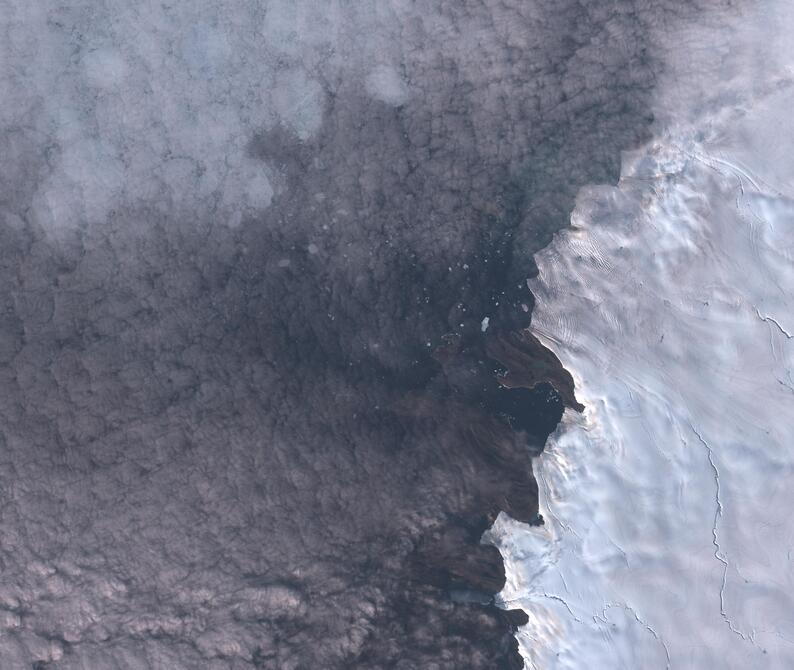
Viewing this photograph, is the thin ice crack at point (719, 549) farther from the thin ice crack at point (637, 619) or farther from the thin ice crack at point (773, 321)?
the thin ice crack at point (773, 321)

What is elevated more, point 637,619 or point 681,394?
point 681,394

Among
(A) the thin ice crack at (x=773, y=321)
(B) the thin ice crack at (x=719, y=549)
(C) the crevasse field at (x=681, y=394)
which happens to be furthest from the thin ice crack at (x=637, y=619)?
(A) the thin ice crack at (x=773, y=321)

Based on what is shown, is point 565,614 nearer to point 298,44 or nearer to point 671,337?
point 671,337

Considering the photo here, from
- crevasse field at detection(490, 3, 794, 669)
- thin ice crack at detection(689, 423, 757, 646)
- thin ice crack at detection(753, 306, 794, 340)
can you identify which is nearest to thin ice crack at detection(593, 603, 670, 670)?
crevasse field at detection(490, 3, 794, 669)

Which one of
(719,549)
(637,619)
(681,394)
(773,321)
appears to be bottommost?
(637,619)

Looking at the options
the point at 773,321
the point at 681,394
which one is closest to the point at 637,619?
the point at 681,394

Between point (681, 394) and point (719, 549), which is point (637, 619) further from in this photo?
point (681, 394)

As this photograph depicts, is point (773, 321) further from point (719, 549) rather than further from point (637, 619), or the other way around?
point (637, 619)

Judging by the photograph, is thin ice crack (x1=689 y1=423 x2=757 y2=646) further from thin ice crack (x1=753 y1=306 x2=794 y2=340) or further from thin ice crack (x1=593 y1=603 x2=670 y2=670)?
thin ice crack (x1=753 y1=306 x2=794 y2=340)
